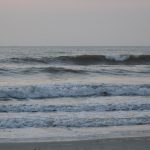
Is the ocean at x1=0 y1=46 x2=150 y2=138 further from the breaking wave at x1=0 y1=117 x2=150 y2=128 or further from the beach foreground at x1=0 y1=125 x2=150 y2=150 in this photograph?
the beach foreground at x1=0 y1=125 x2=150 y2=150

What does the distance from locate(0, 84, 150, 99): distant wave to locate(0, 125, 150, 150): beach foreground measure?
17.2 feet

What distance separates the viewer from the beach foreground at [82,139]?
6.28 m

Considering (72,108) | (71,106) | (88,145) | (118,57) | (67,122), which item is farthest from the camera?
(118,57)

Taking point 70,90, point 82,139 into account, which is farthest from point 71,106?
point 82,139

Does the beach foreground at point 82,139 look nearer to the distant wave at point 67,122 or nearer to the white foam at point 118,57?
the distant wave at point 67,122

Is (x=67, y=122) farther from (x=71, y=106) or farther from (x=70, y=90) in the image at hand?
(x=70, y=90)

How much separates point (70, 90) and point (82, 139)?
23.3ft

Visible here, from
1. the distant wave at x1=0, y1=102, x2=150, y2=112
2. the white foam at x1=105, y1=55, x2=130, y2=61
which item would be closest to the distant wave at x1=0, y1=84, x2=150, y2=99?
the distant wave at x1=0, y1=102, x2=150, y2=112

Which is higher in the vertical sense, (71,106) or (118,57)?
(71,106)

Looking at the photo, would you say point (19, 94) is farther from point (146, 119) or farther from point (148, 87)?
point (146, 119)

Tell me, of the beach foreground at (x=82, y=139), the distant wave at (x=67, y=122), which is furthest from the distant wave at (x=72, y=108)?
the beach foreground at (x=82, y=139)

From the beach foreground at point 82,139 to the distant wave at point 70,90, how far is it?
17.2 ft

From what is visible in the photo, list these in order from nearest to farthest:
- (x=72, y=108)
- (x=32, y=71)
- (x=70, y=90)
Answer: (x=72, y=108) → (x=70, y=90) → (x=32, y=71)

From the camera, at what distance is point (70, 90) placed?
47.2ft
